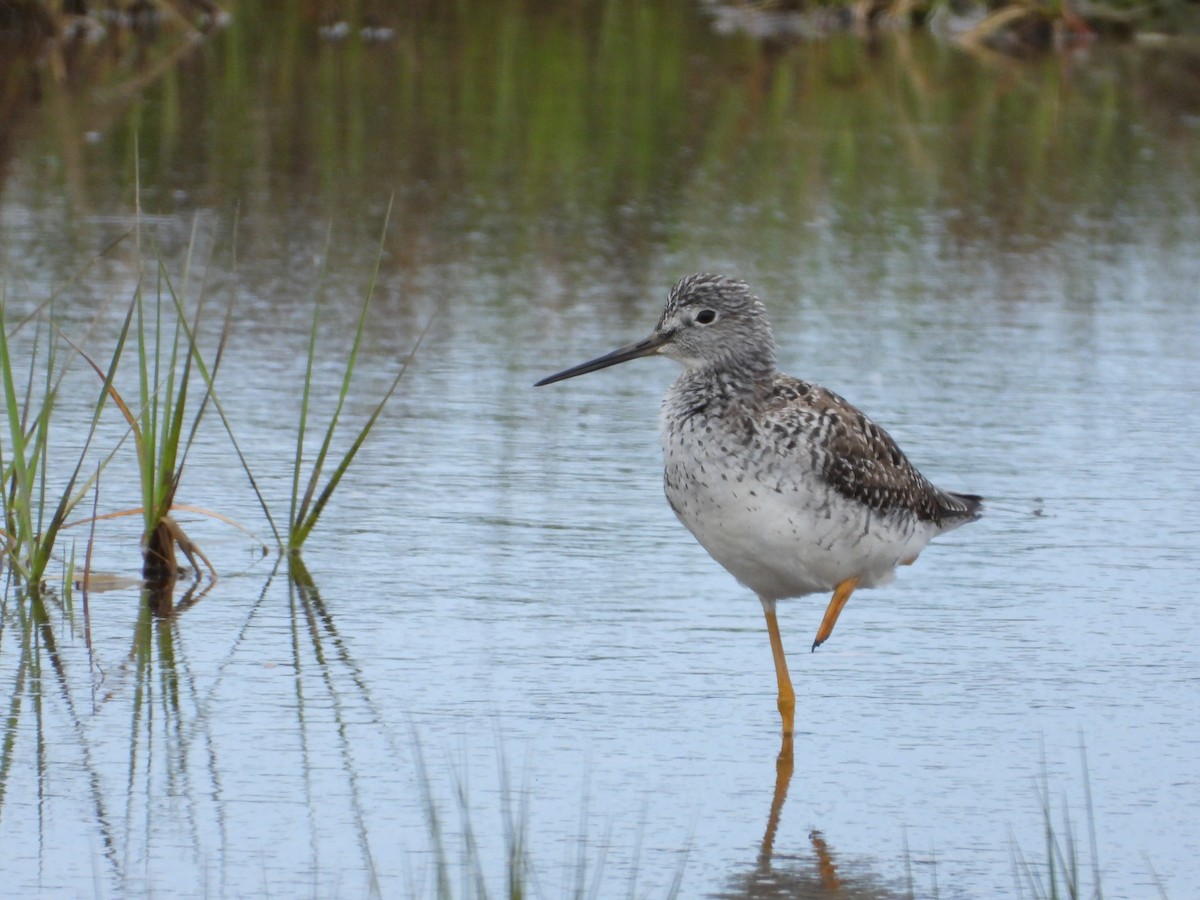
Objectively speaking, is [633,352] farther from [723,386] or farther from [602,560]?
[602,560]

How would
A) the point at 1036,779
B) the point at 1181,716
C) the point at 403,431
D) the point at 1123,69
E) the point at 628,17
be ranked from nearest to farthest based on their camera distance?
the point at 1036,779 < the point at 1181,716 < the point at 403,431 < the point at 1123,69 < the point at 628,17

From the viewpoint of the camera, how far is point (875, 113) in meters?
17.4

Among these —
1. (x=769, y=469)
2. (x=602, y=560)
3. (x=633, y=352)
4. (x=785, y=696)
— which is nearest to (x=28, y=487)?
(x=633, y=352)

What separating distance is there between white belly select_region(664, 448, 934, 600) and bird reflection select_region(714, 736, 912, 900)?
0.89 metres

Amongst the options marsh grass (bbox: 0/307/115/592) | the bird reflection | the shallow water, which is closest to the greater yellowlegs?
the shallow water

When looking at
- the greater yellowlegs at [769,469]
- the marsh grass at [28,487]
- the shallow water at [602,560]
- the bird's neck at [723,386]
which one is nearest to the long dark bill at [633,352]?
the greater yellowlegs at [769,469]

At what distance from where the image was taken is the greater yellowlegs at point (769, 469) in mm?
5531

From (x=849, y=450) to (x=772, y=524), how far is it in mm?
369

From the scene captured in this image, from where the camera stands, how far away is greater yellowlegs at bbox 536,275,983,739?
553 cm

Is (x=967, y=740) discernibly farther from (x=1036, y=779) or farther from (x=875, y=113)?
(x=875, y=113)

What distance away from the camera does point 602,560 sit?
6945 millimetres

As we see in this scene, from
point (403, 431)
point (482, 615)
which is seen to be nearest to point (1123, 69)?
point (403, 431)

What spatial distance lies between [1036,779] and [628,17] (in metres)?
19.6

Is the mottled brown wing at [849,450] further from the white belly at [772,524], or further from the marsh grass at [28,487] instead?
the marsh grass at [28,487]
